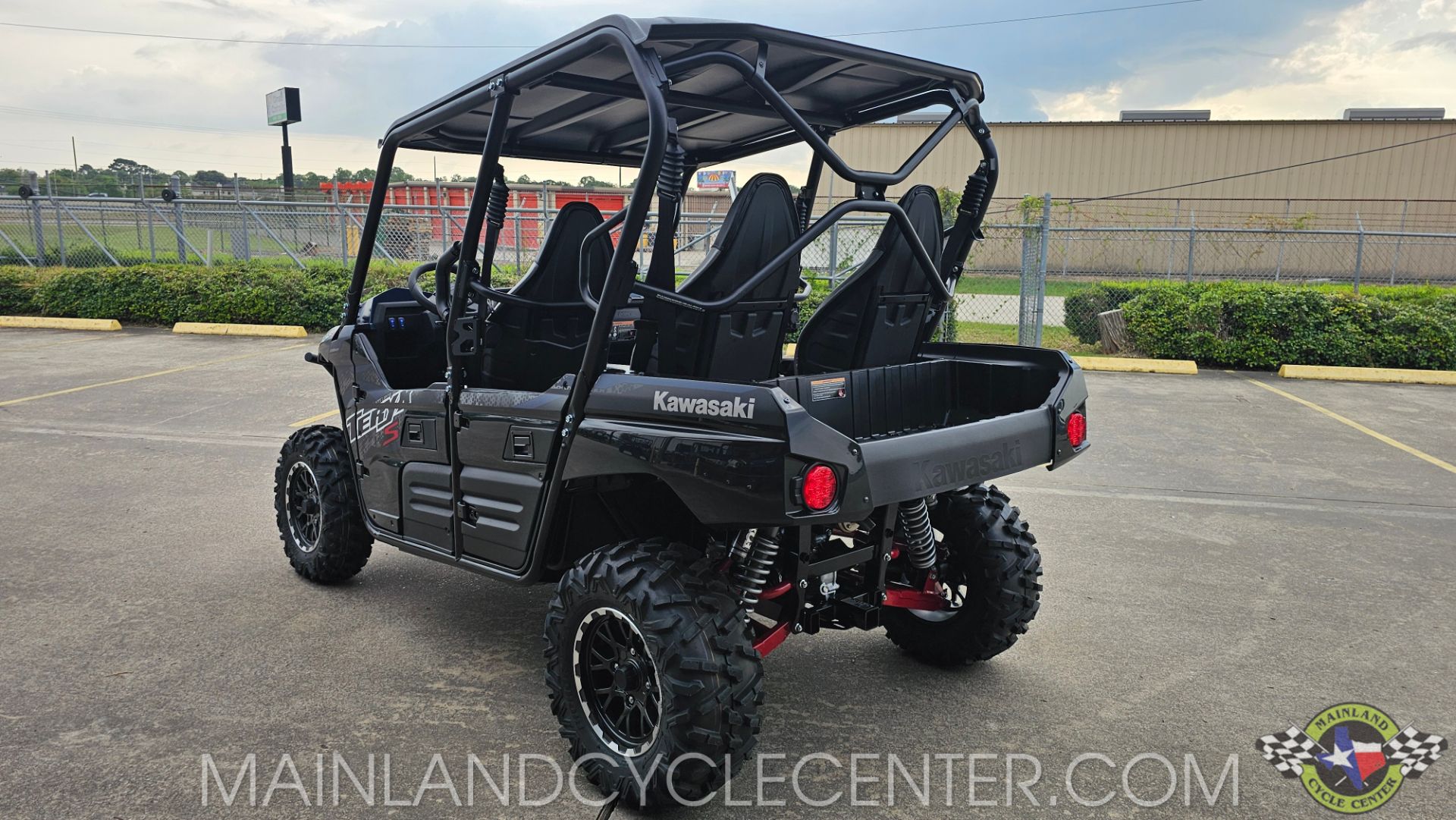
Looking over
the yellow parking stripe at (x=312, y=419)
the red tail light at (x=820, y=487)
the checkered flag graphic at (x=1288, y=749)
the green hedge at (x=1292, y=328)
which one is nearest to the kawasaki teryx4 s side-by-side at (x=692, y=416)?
the red tail light at (x=820, y=487)

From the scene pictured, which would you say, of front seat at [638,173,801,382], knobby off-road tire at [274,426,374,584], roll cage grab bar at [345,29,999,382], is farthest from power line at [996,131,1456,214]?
front seat at [638,173,801,382]

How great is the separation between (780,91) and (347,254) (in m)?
16.2

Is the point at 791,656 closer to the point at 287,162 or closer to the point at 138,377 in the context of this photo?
the point at 138,377

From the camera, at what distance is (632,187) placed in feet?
11.1

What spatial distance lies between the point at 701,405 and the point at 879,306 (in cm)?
106

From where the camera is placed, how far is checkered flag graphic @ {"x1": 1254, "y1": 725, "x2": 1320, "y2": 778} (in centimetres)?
317

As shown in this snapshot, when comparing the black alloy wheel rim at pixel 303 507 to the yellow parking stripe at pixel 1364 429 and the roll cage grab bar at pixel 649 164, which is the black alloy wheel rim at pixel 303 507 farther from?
the yellow parking stripe at pixel 1364 429

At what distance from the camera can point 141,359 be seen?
12.1 metres

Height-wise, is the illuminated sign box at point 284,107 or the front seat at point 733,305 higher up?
the illuminated sign box at point 284,107

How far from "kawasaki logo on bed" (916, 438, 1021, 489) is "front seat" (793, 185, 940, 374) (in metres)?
0.69

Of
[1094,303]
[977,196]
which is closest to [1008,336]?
[1094,303]

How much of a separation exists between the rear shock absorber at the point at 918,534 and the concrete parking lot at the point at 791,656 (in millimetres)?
516

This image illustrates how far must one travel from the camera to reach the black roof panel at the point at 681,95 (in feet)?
9.51

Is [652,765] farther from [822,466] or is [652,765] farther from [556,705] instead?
[822,466]
